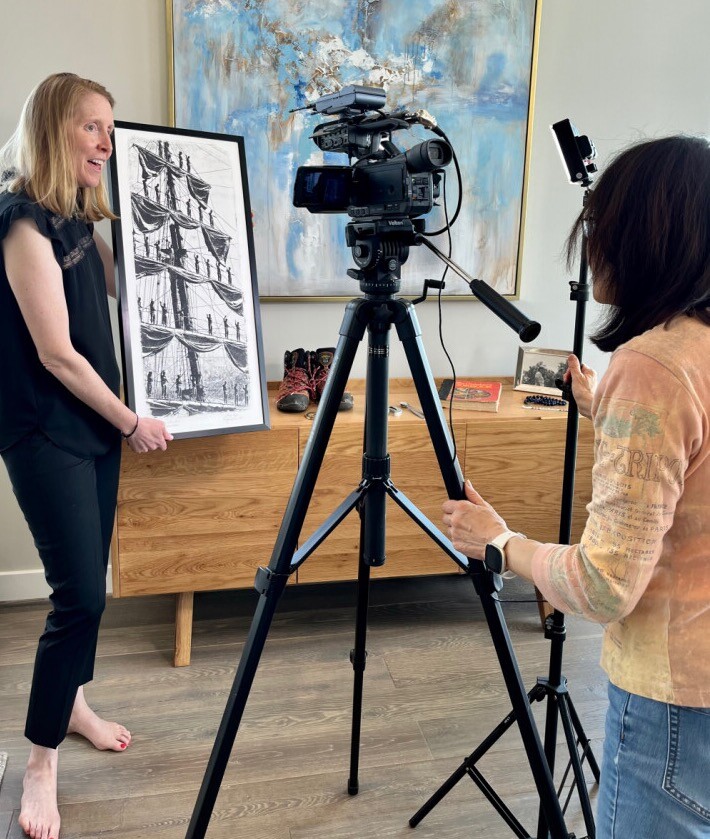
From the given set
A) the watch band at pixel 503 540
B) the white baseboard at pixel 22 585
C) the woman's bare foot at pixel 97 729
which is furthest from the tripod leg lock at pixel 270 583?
the white baseboard at pixel 22 585

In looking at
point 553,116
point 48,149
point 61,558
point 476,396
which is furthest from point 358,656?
point 553,116

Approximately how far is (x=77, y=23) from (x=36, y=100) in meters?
0.79

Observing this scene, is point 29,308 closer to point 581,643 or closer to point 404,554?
point 404,554

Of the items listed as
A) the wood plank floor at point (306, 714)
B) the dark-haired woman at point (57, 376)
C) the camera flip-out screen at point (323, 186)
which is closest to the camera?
the camera flip-out screen at point (323, 186)

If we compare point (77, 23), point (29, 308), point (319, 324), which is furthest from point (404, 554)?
point (77, 23)

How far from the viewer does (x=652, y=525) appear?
0.79m

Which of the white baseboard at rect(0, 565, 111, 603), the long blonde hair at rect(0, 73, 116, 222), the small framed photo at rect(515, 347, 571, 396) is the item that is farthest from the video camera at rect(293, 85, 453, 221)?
the white baseboard at rect(0, 565, 111, 603)

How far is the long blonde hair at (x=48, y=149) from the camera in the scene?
148 centimetres

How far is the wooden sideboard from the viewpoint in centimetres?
207

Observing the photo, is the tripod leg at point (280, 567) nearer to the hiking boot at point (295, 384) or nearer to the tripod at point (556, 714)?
the tripod at point (556, 714)

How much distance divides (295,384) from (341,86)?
2.94ft

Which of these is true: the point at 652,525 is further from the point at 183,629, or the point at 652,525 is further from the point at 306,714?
the point at 183,629

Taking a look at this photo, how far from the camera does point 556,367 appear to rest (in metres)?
2.51

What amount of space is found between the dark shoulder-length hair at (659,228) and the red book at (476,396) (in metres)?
1.40
